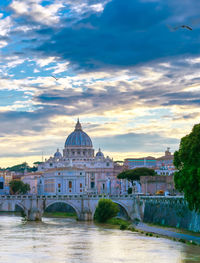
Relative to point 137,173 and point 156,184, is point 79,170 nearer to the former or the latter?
point 137,173

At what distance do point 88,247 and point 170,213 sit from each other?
17.7m

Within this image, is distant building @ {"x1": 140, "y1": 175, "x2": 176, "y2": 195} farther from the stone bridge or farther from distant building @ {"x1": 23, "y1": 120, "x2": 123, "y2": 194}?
distant building @ {"x1": 23, "y1": 120, "x2": 123, "y2": 194}

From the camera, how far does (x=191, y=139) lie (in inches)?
1966

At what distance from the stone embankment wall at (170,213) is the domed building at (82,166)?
7128cm

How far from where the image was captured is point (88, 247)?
1911 inches

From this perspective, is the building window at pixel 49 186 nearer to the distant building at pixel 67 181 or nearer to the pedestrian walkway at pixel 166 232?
the distant building at pixel 67 181

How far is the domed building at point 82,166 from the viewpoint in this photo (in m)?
145

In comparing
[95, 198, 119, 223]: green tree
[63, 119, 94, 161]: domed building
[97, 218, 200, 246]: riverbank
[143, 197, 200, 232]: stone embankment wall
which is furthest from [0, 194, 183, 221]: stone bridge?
[63, 119, 94, 161]: domed building

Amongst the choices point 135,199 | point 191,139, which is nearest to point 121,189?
point 135,199

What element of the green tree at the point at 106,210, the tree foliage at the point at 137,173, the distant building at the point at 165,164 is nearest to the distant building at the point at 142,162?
the distant building at the point at 165,164

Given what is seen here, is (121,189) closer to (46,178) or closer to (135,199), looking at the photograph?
(46,178)

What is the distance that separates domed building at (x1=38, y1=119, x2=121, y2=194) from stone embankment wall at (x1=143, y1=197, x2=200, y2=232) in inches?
2806

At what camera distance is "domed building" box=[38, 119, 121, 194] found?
5723 inches

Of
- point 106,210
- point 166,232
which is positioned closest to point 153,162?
point 106,210
